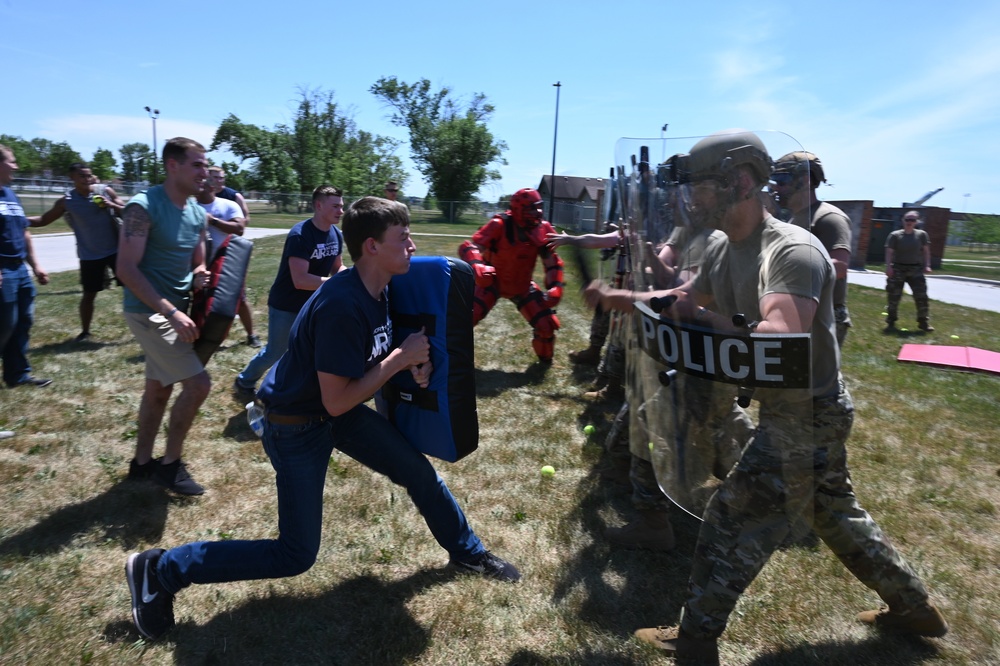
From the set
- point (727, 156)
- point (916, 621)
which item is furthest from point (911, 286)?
point (727, 156)

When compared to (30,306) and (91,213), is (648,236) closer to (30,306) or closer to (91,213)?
(30,306)

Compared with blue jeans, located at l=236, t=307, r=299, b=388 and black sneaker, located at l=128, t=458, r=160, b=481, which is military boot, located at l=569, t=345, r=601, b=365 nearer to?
blue jeans, located at l=236, t=307, r=299, b=388

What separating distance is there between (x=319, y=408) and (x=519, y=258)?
4757 millimetres

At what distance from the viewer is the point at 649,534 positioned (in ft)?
11.3

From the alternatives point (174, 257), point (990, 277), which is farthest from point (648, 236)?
point (990, 277)

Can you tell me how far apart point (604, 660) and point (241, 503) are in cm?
239

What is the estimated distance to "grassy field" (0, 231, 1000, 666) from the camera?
8.86 ft

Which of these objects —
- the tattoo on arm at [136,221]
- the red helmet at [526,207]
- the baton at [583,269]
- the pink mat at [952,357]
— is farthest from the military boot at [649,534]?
the pink mat at [952,357]

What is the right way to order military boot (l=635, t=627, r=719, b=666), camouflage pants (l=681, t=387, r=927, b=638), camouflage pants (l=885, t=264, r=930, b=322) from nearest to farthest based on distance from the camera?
camouflage pants (l=681, t=387, r=927, b=638)
military boot (l=635, t=627, r=719, b=666)
camouflage pants (l=885, t=264, r=930, b=322)

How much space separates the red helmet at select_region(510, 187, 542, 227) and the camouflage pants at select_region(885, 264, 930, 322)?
24.7 ft

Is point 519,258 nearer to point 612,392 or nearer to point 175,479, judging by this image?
point 612,392

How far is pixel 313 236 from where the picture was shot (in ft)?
16.5

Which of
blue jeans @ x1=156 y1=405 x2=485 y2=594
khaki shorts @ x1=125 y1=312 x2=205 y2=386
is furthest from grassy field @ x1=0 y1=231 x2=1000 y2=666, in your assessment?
khaki shorts @ x1=125 y1=312 x2=205 y2=386

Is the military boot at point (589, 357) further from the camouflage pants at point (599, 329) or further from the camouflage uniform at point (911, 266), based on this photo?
the camouflage uniform at point (911, 266)
